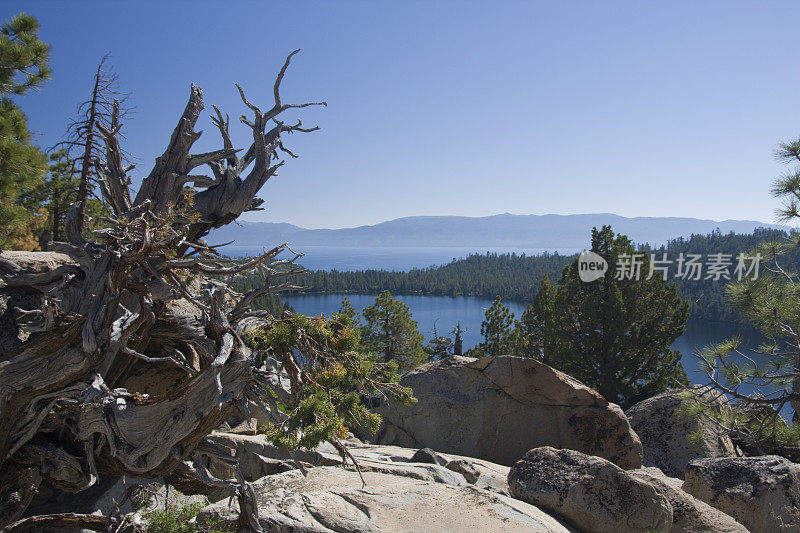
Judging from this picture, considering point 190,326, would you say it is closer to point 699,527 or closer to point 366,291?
point 699,527

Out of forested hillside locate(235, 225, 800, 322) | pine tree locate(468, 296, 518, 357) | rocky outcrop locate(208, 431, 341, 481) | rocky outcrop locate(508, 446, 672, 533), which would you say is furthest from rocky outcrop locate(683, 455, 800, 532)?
forested hillside locate(235, 225, 800, 322)

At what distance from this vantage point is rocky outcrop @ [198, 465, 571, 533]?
6.08 m

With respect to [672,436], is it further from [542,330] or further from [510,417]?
[542,330]

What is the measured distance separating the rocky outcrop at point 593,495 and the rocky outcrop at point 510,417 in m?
4.20

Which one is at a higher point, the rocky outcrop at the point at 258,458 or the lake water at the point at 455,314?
the rocky outcrop at the point at 258,458

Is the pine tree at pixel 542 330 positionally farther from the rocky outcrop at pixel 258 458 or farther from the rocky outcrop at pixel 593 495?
the rocky outcrop at pixel 258 458

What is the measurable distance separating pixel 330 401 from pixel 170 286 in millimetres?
2390

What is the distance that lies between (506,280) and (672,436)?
11514 cm

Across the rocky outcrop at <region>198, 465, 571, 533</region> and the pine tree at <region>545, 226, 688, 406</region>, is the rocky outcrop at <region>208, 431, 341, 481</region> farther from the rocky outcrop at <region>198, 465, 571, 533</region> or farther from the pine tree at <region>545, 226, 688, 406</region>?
the pine tree at <region>545, 226, 688, 406</region>

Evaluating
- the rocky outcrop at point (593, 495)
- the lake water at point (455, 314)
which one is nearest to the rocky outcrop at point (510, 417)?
the rocky outcrop at point (593, 495)

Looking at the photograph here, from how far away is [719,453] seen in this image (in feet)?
40.5

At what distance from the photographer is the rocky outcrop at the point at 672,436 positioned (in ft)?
40.7

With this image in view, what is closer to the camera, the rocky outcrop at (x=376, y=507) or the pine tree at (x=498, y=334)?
the rocky outcrop at (x=376, y=507)

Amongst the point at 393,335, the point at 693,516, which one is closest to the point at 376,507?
the point at 693,516
